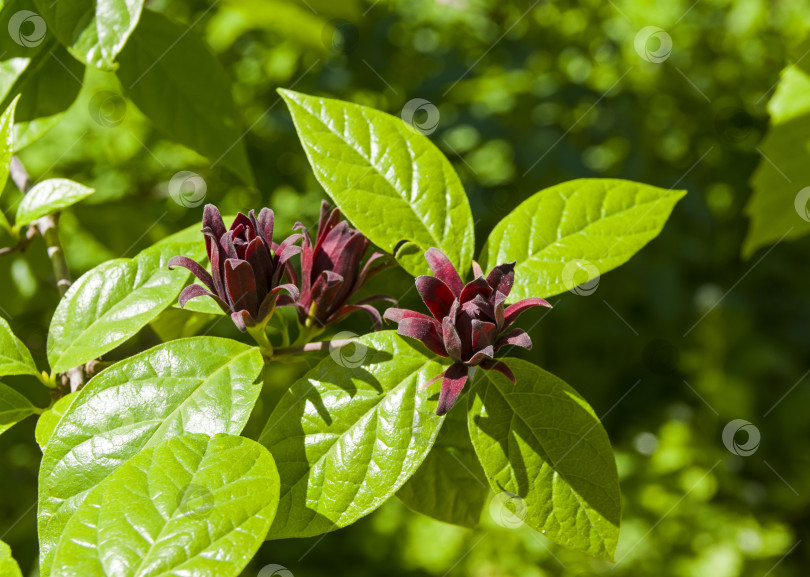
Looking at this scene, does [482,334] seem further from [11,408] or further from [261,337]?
[11,408]

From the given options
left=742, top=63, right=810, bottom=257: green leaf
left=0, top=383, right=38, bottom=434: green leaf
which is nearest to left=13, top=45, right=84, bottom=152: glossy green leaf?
left=0, top=383, right=38, bottom=434: green leaf

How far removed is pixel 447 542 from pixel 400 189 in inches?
100.0

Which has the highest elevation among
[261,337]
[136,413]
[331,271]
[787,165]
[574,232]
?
[787,165]

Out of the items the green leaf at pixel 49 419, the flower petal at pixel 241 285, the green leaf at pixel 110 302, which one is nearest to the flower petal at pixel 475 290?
the flower petal at pixel 241 285

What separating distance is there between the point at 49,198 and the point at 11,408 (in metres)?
0.29

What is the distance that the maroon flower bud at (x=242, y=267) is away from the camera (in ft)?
2.48

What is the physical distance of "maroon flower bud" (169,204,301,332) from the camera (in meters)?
0.76

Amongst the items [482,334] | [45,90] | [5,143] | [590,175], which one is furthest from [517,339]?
[590,175]

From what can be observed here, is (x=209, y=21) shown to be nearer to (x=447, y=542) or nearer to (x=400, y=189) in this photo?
(x=400, y=189)

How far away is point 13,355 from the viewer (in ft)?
2.79

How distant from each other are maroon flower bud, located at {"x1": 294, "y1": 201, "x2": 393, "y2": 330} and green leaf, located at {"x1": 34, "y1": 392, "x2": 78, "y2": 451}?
28cm

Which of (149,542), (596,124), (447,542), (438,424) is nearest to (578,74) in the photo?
(596,124)

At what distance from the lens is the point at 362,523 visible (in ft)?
10.7

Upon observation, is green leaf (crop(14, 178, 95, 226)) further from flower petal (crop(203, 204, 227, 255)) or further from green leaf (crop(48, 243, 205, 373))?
flower petal (crop(203, 204, 227, 255))
